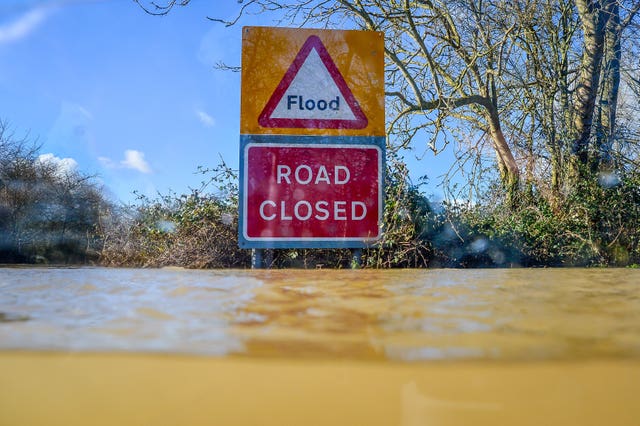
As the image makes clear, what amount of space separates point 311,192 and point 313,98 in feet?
1.55

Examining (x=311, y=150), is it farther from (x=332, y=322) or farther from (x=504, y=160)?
(x=504, y=160)

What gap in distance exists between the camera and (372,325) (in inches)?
12.6

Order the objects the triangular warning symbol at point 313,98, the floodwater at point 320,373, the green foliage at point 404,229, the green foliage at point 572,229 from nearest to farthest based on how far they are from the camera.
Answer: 1. the floodwater at point 320,373
2. the triangular warning symbol at point 313,98
3. the green foliage at point 404,229
4. the green foliage at point 572,229

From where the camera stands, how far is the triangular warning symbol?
2.51 m

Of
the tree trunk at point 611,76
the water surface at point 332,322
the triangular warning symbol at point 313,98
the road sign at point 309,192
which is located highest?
the tree trunk at point 611,76

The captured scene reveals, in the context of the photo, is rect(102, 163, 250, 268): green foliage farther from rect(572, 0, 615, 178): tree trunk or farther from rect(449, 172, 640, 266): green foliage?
rect(572, 0, 615, 178): tree trunk

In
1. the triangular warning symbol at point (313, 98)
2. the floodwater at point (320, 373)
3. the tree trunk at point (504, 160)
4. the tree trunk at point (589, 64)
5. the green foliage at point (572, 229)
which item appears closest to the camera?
the floodwater at point (320, 373)

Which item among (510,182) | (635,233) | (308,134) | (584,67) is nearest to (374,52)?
(308,134)

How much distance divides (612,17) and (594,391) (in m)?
5.45

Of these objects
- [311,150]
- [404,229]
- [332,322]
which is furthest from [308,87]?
[332,322]

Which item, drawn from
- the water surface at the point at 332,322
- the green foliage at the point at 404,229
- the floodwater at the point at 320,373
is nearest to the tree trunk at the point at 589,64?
the green foliage at the point at 404,229

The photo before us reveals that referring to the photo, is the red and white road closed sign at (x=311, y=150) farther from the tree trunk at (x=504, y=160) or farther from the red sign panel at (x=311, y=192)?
the tree trunk at (x=504, y=160)

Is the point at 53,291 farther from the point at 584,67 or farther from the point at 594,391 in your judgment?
the point at 584,67

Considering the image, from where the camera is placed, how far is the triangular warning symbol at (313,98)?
8.25 ft
